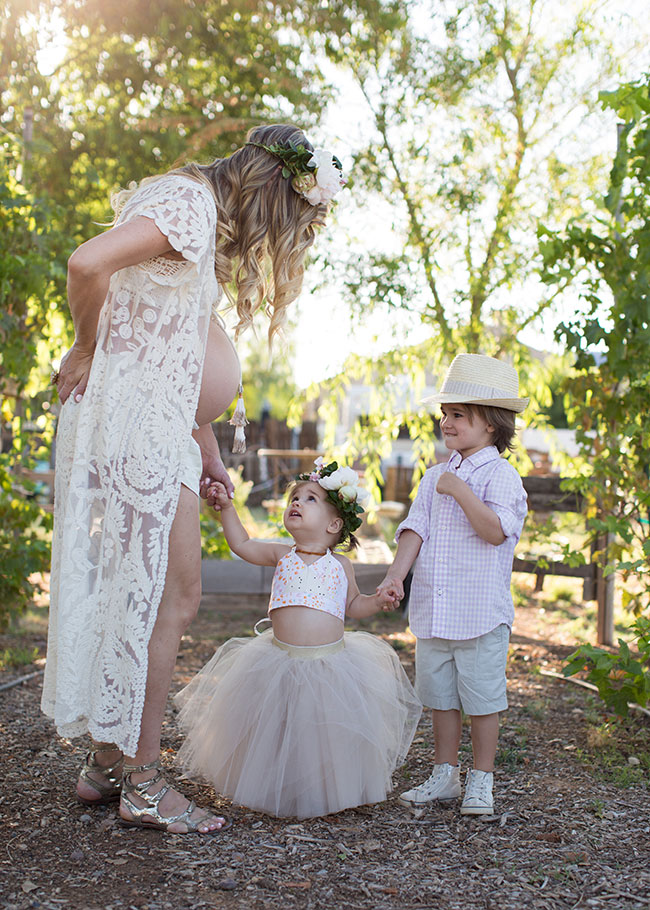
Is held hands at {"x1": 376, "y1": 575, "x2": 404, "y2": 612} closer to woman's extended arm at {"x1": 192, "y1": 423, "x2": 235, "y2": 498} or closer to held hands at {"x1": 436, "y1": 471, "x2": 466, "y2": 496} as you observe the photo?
held hands at {"x1": 436, "y1": 471, "x2": 466, "y2": 496}

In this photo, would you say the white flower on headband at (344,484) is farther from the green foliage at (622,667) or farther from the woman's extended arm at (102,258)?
the green foliage at (622,667)

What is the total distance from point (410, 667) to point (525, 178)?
10.7 ft

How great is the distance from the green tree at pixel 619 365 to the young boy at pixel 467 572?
27.2 inches

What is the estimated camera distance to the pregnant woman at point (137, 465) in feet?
7.70

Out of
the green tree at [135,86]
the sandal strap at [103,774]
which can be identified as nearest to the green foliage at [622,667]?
the sandal strap at [103,774]

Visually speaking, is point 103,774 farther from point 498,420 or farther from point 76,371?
point 498,420

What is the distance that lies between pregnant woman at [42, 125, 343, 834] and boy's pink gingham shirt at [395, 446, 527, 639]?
0.79 metres

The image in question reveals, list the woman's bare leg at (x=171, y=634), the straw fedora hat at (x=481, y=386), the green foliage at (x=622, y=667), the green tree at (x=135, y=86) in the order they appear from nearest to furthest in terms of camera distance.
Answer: the woman's bare leg at (x=171, y=634) < the straw fedora hat at (x=481, y=386) < the green foliage at (x=622, y=667) < the green tree at (x=135, y=86)

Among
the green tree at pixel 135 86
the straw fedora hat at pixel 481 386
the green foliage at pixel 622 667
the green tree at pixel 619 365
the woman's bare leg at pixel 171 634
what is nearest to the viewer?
the woman's bare leg at pixel 171 634

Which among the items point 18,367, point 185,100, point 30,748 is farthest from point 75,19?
point 30,748

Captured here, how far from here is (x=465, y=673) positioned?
2.87 m

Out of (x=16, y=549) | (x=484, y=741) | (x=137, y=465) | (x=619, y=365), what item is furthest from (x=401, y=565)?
(x=16, y=549)

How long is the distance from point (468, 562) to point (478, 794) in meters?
0.72

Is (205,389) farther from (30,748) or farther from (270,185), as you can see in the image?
(30,748)
